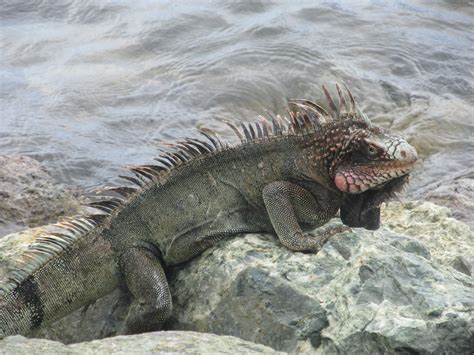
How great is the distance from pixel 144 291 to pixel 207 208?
0.76 m

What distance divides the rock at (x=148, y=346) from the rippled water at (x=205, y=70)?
6303 millimetres

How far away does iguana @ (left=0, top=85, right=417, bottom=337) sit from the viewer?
5.21m

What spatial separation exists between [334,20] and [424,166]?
6061 mm

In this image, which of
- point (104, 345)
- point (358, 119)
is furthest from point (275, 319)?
point (358, 119)

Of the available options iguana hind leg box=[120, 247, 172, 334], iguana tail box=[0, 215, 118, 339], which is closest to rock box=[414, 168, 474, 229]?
iguana hind leg box=[120, 247, 172, 334]

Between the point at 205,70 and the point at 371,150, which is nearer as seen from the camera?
the point at 371,150

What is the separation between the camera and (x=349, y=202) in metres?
5.63

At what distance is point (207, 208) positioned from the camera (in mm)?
5555

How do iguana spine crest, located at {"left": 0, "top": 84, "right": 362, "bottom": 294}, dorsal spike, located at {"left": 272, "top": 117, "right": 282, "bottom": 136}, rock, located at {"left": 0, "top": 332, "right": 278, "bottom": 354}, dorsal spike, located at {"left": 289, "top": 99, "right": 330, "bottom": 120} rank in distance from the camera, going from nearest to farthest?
1. rock, located at {"left": 0, "top": 332, "right": 278, "bottom": 354}
2. iguana spine crest, located at {"left": 0, "top": 84, "right": 362, "bottom": 294}
3. dorsal spike, located at {"left": 289, "top": 99, "right": 330, "bottom": 120}
4. dorsal spike, located at {"left": 272, "top": 117, "right": 282, "bottom": 136}

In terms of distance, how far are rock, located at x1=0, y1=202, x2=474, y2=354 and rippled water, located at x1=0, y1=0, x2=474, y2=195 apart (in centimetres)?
515

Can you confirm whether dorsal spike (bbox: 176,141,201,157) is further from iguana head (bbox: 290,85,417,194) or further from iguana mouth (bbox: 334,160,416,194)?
iguana mouth (bbox: 334,160,416,194)

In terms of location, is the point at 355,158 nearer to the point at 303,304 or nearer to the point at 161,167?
the point at 303,304

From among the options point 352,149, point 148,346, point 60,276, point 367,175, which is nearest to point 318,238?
point 367,175

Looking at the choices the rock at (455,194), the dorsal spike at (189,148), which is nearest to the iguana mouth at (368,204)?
the dorsal spike at (189,148)
